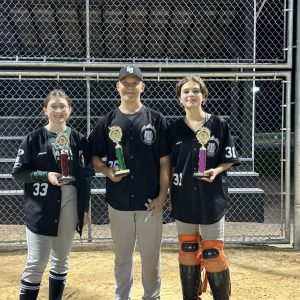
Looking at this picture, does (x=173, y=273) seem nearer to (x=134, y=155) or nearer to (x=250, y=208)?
(x=134, y=155)

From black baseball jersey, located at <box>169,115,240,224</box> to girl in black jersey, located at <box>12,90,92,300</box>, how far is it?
0.71 metres

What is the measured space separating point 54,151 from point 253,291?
98.7 inches

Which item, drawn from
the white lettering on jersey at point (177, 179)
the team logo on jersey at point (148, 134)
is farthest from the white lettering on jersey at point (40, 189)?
the white lettering on jersey at point (177, 179)

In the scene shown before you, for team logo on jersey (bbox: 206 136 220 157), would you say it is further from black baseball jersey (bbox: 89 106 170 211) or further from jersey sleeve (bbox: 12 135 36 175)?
jersey sleeve (bbox: 12 135 36 175)

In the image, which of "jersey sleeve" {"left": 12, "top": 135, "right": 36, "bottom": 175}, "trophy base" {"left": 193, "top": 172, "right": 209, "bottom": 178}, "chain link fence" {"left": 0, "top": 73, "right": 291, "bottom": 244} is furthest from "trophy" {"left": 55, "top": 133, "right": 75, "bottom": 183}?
"chain link fence" {"left": 0, "top": 73, "right": 291, "bottom": 244}

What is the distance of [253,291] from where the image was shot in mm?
4281

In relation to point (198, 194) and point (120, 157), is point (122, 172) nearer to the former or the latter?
point (120, 157)

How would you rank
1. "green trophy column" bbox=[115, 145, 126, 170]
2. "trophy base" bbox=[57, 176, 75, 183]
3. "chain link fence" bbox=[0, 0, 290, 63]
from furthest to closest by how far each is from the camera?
"chain link fence" bbox=[0, 0, 290, 63] < "green trophy column" bbox=[115, 145, 126, 170] < "trophy base" bbox=[57, 176, 75, 183]

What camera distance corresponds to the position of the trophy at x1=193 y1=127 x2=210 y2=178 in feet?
10.2

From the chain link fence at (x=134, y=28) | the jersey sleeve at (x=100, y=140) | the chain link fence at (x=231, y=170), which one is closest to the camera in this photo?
the jersey sleeve at (x=100, y=140)

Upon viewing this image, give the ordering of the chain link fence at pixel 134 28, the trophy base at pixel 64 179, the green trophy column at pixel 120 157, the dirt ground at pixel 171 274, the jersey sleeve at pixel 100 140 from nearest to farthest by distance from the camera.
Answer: the trophy base at pixel 64 179 → the green trophy column at pixel 120 157 → the jersey sleeve at pixel 100 140 → the dirt ground at pixel 171 274 → the chain link fence at pixel 134 28

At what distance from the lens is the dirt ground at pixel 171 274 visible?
13.7 feet

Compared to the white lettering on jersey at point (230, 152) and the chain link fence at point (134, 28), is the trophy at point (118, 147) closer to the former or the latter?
the white lettering on jersey at point (230, 152)

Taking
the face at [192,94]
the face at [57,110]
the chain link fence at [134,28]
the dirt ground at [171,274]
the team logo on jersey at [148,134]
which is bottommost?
the dirt ground at [171,274]
